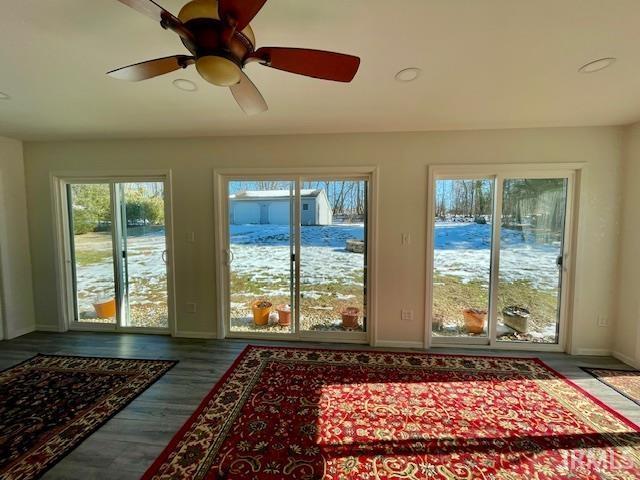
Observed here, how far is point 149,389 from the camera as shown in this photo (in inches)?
90.7

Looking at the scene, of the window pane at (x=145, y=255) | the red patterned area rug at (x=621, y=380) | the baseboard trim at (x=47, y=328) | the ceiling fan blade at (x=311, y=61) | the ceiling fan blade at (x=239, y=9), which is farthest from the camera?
the baseboard trim at (x=47, y=328)

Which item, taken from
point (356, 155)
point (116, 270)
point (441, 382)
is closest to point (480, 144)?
point (356, 155)

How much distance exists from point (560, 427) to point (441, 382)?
794mm

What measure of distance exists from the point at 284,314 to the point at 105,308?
2437mm

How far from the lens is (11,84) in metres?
2.02

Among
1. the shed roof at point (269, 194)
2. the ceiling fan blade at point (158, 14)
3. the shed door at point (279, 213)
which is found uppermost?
the ceiling fan blade at point (158, 14)

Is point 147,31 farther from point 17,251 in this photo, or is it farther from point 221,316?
point 17,251

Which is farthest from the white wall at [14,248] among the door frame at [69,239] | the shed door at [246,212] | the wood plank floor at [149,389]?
the shed door at [246,212]

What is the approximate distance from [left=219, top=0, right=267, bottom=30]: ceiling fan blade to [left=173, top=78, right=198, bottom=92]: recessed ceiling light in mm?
1165

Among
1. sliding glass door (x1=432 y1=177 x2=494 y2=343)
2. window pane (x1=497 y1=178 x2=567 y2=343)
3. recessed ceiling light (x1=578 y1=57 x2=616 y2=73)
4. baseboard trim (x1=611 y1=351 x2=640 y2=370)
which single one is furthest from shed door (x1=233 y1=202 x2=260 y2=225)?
baseboard trim (x1=611 y1=351 x2=640 y2=370)

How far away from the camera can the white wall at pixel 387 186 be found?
281cm

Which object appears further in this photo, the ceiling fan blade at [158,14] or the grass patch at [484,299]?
the grass patch at [484,299]

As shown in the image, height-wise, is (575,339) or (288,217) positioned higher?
(288,217)

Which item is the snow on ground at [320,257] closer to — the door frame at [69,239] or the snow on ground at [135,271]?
the snow on ground at [135,271]
